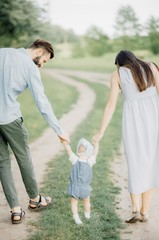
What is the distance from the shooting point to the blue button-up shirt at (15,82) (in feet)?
15.1

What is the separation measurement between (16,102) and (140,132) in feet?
4.43

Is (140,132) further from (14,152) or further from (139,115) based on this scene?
(14,152)

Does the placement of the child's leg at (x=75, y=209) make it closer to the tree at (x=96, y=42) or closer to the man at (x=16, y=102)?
the man at (x=16, y=102)

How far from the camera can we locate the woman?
181 inches

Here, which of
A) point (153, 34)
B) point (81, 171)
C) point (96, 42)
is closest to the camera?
point (81, 171)

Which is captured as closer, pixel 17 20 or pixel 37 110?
pixel 37 110

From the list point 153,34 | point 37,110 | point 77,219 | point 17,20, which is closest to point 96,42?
point 153,34

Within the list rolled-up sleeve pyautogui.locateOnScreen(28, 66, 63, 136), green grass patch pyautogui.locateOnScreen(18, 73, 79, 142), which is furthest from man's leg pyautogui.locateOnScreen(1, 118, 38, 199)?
green grass patch pyautogui.locateOnScreen(18, 73, 79, 142)

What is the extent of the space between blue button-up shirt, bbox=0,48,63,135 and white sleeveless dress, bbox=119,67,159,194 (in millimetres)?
767

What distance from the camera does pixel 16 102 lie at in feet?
15.5

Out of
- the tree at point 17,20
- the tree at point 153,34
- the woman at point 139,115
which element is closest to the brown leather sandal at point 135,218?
the woman at point 139,115

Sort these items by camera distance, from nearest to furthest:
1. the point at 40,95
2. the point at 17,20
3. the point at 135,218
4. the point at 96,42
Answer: the point at 40,95, the point at 135,218, the point at 17,20, the point at 96,42

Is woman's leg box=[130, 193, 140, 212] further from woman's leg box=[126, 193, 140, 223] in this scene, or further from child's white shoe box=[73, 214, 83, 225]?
child's white shoe box=[73, 214, 83, 225]

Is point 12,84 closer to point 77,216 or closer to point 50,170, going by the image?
point 77,216
